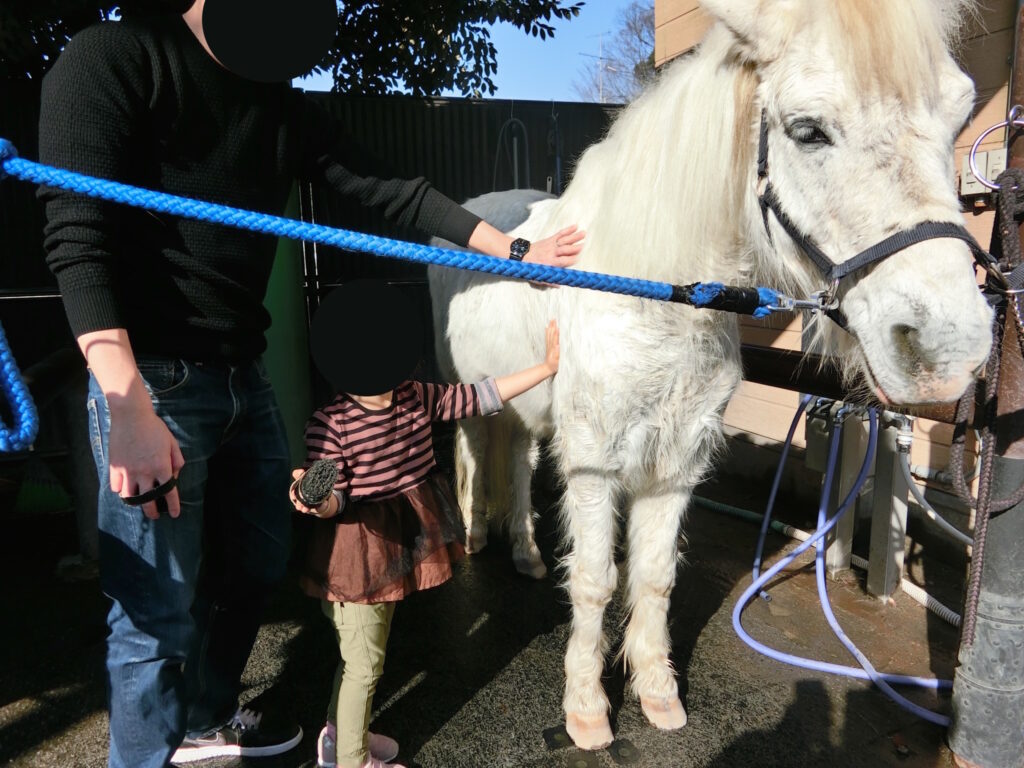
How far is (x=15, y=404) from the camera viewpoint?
39.5 inches

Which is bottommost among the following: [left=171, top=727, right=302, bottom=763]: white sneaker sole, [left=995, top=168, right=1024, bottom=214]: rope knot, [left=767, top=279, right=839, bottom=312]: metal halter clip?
[left=171, top=727, right=302, bottom=763]: white sneaker sole

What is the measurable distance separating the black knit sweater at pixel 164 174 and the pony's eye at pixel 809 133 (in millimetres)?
1219

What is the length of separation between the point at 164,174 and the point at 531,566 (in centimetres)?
239

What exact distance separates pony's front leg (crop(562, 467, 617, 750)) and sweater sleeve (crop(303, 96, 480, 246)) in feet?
2.97

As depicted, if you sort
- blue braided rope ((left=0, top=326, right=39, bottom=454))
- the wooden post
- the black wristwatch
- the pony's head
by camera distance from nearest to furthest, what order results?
blue braided rope ((left=0, top=326, right=39, bottom=454)) → the pony's head → the wooden post → the black wristwatch

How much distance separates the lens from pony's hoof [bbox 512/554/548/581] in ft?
10.2

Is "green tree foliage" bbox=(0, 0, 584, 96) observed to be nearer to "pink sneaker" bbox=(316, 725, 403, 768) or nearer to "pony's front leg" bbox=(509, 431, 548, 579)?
"pony's front leg" bbox=(509, 431, 548, 579)

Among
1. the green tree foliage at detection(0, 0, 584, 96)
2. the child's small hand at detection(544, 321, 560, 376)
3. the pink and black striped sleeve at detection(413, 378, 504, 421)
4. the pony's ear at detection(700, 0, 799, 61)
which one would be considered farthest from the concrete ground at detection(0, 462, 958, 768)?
the green tree foliage at detection(0, 0, 584, 96)

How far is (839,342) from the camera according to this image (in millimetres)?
1608

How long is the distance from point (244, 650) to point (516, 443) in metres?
1.71

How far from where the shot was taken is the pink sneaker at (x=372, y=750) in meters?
1.87

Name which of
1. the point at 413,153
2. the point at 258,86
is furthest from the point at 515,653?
the point at 413,153

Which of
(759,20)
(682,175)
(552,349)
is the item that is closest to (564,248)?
(552,349)

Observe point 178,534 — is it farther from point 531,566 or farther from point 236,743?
point 531,566
